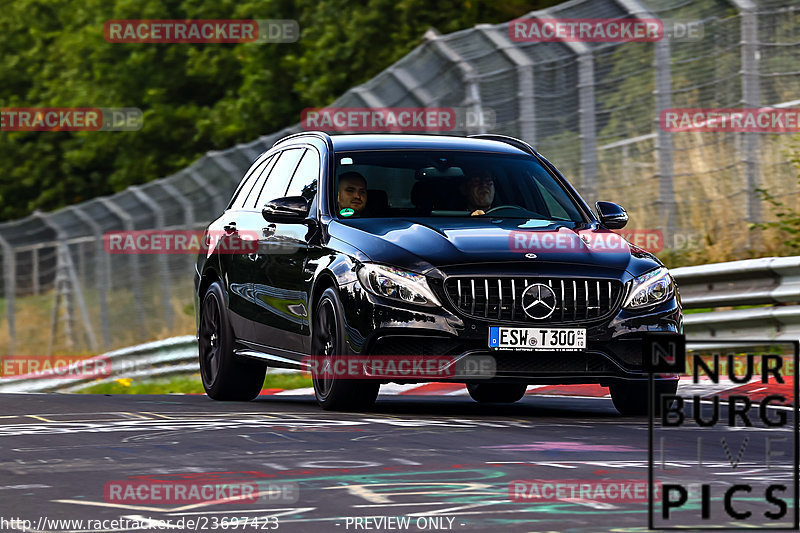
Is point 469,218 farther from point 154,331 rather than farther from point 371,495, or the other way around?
point 154,331

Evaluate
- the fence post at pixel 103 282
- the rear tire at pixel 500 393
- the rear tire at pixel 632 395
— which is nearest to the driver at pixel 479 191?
the rear tire at pixel 632 395

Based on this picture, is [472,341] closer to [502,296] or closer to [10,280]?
[502,296]

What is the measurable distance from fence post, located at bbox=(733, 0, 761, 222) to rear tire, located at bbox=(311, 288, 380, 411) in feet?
22.9

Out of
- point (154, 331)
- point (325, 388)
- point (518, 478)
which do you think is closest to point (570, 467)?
point (518, 478)

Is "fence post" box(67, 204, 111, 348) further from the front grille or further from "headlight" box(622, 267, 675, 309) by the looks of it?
the front grille

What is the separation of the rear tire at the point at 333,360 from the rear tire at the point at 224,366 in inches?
72.2

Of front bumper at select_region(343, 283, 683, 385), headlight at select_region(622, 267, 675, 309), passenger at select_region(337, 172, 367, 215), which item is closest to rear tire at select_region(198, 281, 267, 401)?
passenger at select_region(337, 172, 367, 215)

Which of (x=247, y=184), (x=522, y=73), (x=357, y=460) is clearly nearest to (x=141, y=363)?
(x=522, y=73)

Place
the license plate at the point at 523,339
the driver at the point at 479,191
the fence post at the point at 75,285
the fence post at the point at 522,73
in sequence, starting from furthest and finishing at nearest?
the fence post at the point at 75,285 → the fence post at the point at 522,73 → the driver at the point at 479,191 → the license plate at the point at 523,339

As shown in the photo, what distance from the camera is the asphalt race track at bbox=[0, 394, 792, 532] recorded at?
7160 mm

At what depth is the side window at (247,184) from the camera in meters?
14.2

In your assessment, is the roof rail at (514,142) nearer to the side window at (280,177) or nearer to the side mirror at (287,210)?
the side window at (280,177)

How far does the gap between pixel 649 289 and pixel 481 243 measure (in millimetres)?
1063

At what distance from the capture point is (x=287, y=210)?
39.8ft
